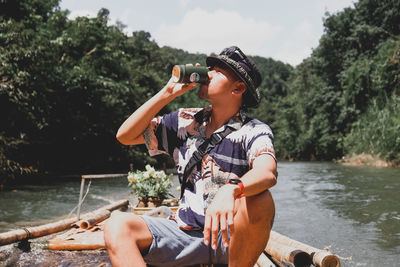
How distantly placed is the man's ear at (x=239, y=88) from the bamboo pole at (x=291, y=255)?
1.53 m

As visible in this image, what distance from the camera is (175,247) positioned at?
1930 millimetres

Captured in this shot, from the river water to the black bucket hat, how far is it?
86.2 inches

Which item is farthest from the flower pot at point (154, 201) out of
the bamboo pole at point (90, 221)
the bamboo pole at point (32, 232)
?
the bamboo pole at point (32, 232)

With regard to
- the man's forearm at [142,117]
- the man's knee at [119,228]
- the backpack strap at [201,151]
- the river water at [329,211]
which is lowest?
the river water at [329,211]

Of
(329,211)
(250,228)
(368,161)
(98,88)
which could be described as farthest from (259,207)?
(368,161)

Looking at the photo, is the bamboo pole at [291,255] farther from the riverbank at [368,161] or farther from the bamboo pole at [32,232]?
the riverbank at [368,161]

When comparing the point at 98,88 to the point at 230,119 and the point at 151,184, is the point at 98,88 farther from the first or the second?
the point at 230,119

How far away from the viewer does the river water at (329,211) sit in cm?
618

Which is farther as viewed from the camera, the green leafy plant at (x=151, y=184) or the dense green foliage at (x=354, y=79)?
the dense green foliage at (x=354, y=79)

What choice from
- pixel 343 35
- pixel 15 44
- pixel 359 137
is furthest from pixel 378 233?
pixel 343 35

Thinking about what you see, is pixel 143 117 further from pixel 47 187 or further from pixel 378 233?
pixel 47 187

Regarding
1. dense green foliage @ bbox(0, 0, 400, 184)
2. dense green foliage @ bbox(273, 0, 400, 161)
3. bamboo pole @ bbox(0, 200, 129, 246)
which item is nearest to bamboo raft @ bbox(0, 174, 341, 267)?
bamboo pole @ bbox(0, 200, 129, 246)

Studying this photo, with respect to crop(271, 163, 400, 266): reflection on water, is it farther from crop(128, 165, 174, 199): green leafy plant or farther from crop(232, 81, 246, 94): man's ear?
crop(232, 81, 246, 94): man's ear

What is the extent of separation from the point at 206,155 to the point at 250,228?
439 mm
